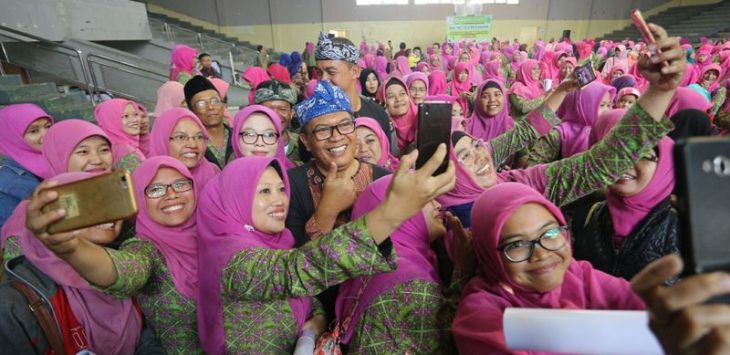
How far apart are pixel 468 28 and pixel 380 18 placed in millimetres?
9746

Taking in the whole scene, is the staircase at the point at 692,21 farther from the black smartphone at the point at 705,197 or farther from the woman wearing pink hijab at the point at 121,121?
the black smartphone at the point at 705,197

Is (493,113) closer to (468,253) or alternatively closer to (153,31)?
(468,253)

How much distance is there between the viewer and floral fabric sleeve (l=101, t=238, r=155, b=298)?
1.39 metres

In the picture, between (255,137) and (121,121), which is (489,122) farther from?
(121,121)

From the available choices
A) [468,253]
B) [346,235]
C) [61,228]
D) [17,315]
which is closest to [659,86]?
[468,253]

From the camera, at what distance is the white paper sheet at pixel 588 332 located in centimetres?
72

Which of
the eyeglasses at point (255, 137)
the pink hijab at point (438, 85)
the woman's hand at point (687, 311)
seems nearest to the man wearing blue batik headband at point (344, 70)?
the eyeglasses at point (255, 137)

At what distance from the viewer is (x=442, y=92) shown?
610 centimetres

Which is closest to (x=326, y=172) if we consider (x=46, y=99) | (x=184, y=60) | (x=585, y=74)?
(x=585, y=74)

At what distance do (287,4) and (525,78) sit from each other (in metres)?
17.0

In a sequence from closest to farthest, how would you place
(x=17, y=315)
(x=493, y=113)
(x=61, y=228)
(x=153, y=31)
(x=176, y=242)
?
(x=61, y=228)
(x=17, y=315)
(x=176, y=242)
(x=493, y=113)
(x=153, y=31)

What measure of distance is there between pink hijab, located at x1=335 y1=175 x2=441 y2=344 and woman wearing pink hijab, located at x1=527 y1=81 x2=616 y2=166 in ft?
5.83

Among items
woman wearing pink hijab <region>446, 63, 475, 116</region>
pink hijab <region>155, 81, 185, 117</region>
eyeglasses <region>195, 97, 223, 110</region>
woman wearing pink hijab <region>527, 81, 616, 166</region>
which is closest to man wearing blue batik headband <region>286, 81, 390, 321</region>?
eyeglasses <region>195, 97, 223, 110</region>

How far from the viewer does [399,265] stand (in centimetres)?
148
